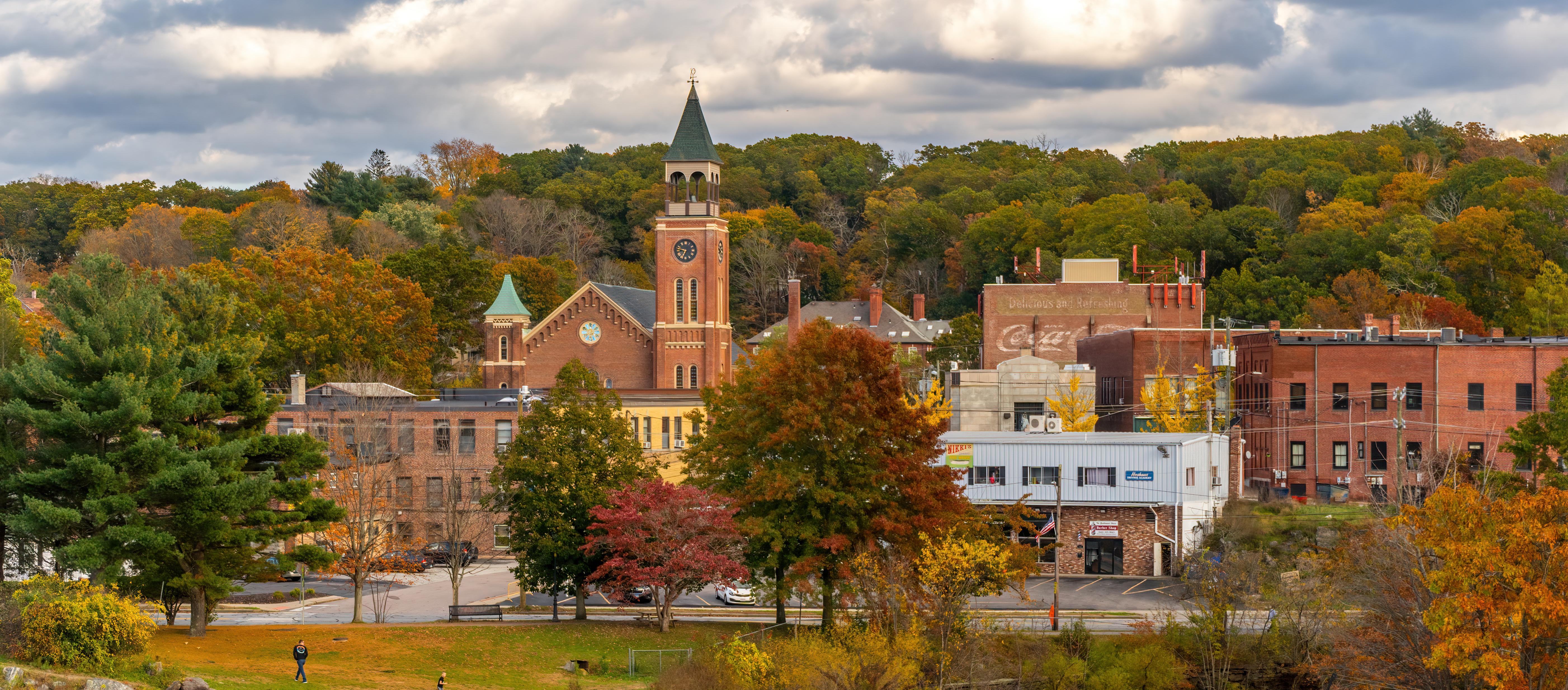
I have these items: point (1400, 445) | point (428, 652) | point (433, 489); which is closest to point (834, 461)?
point (428, 652)

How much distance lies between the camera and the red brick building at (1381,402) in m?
65.7

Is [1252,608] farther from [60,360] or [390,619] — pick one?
[60,360]

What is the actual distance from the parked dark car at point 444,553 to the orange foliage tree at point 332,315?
23.4 metres

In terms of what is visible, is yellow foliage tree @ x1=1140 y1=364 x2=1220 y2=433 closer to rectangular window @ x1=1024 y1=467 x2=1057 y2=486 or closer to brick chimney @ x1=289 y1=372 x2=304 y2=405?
rectangular window @ x1=1024 y1=467 x2=1057 y2=486

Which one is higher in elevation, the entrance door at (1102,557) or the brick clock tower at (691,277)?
the brick clock tower at (691,277)

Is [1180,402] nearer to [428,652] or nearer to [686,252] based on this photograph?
[686,252]

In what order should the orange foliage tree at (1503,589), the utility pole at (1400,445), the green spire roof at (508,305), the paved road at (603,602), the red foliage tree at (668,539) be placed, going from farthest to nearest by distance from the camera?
the green spire roof at (508,305)
the utility pole at (1400,445)
the paved road at (603,602)
the red foliage tree at (668,539)
the orange foliage tree at (1503,589)

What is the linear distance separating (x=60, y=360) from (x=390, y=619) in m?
16.4

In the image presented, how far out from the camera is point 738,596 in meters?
52.7

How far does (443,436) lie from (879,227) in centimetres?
8799

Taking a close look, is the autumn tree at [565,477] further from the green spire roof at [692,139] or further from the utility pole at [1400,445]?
the green spire roof at [692,139]

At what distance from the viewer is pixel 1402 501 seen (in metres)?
45.9

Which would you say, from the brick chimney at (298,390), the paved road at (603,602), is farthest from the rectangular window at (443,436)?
the paved road at (603,602)

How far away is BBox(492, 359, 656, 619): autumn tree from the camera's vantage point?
45.8 metres
